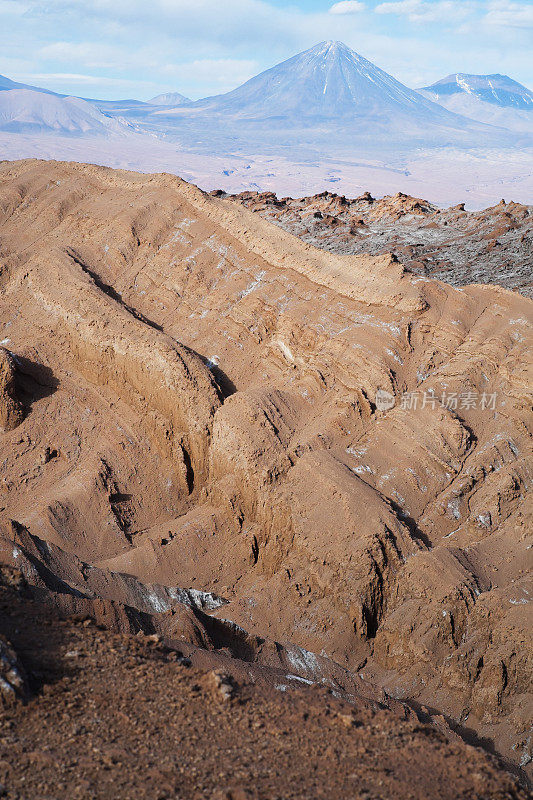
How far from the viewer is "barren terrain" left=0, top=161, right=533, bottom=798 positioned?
1112 cm

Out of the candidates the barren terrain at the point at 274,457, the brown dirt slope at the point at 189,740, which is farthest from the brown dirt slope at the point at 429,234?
the brown dirt slope at the point at 189,740

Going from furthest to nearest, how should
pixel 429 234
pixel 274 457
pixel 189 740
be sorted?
pixel 429 234 < pixel 274 457 < pixel 189 740

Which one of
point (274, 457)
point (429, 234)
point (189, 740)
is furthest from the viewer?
point (429, 234)

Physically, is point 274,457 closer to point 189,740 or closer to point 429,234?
point 189,740

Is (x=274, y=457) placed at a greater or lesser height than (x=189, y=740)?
greater

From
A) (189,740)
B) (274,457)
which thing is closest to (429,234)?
(274,457)

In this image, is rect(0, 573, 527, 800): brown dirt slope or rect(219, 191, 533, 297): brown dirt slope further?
rect(219, 191, 533, 297): brown dirt slope

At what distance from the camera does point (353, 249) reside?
137 ft

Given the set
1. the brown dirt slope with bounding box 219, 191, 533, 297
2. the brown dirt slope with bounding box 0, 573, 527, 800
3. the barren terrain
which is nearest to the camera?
the brown dirt slope with bounding box 0, 573, 527, 800

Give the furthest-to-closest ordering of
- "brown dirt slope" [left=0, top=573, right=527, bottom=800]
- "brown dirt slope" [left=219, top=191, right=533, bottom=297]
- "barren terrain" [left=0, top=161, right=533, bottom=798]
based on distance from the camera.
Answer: "brown dirt slope" [left=219, top=191, right=533, bottom=297], "barren terrain" [left=0, top=161, right=533, bottom=798], "brown dirt slope" [left=0, top=573, right=527, bottom=800]

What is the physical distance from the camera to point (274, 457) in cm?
1402

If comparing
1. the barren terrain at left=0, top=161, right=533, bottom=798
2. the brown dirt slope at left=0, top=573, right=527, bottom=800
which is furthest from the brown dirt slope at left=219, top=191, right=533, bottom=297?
the brown dirt slope at left=0, top=573, right=527, bottom=800

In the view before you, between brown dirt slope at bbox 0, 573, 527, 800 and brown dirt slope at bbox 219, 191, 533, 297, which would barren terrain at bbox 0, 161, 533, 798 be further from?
brown dirt slope at bbox 219, 191, 533, 297

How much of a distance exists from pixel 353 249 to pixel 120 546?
102ft
